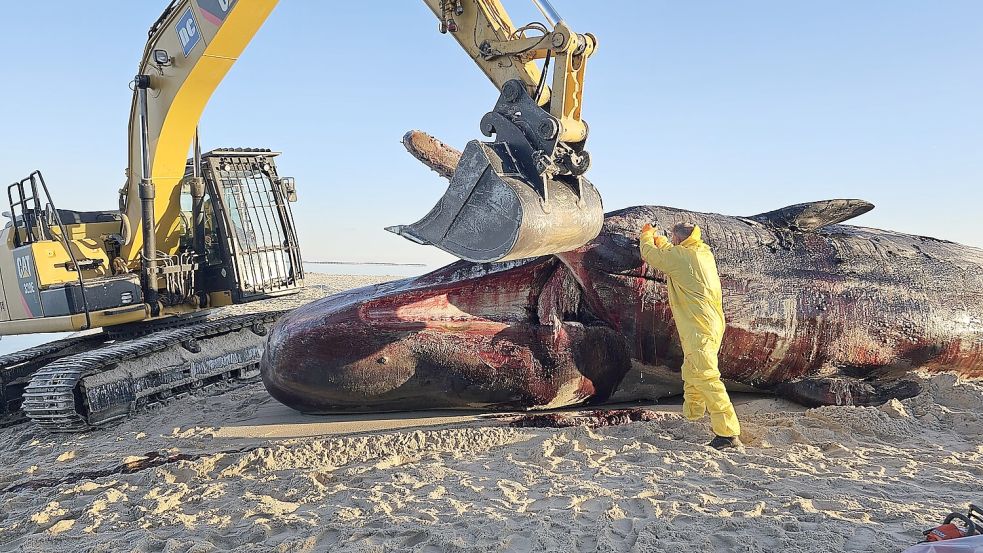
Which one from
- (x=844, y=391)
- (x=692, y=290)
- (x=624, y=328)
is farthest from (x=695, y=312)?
(x=844, y=391)

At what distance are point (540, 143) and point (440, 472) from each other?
6.88 feet

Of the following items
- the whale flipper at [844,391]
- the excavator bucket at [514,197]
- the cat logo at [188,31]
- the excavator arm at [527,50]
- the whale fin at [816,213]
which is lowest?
the whale flipper at [844,391]

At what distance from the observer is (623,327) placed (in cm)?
531

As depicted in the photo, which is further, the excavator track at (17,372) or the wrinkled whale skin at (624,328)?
the excavator track at (17,372)

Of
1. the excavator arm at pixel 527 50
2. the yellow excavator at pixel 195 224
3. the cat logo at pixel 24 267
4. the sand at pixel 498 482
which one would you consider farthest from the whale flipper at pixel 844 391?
the cat logo at pixel 24 267

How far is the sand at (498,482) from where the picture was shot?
→ 3.23 metres

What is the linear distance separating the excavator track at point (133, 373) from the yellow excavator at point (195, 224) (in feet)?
0.05

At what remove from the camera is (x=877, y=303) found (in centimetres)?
566

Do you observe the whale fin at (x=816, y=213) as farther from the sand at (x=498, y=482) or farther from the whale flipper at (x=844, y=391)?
the sand at (x=498, y=482)

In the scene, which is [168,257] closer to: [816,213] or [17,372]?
[17,372]

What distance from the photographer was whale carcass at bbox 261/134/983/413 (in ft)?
16.6

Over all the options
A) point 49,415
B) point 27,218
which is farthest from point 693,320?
point 27,218

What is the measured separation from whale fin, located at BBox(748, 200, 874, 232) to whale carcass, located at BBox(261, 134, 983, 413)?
0.01 meters

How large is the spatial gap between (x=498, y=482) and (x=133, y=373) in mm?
4068
